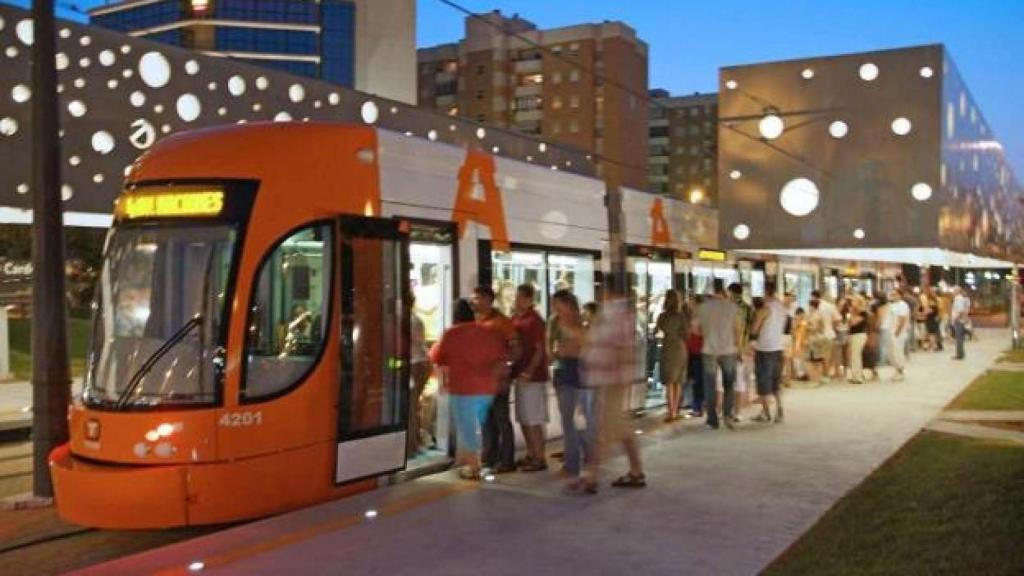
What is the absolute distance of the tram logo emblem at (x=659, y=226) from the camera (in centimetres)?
1418

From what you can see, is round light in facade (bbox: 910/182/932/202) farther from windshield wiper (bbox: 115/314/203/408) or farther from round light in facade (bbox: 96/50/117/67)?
windshield wiper (bbox: 115/314/203/408)

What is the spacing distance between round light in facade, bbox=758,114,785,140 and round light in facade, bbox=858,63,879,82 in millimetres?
2814

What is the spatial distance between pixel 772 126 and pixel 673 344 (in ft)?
76.6

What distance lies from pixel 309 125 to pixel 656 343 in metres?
7.04

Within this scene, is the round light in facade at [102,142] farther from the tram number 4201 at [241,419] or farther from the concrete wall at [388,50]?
the concrete wall at [388,50]

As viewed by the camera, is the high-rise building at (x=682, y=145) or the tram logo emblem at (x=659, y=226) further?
the high-rise building at (x=682, y=145)

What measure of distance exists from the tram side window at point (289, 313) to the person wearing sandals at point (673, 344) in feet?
17.9

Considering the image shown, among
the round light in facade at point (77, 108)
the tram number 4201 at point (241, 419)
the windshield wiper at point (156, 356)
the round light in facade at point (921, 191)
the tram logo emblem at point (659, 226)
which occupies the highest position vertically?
the round light in facade at point (77, 108)

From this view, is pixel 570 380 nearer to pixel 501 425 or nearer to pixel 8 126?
pixel 501 425

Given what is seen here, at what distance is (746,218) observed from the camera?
3547cm

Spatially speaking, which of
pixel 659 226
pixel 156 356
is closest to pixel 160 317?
pixel 156 356

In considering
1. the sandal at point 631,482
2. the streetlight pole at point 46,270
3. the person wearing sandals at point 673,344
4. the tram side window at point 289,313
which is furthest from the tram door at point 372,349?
the person wearing sandals at point 673,344

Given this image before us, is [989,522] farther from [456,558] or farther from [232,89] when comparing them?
[232,89]

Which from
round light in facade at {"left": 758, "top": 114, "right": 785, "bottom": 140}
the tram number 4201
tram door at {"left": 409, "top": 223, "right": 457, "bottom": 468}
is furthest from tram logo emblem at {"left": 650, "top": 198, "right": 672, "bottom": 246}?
round light in facade at {"left": 758, "top": 114, "right": 785, "bottom": 140}
